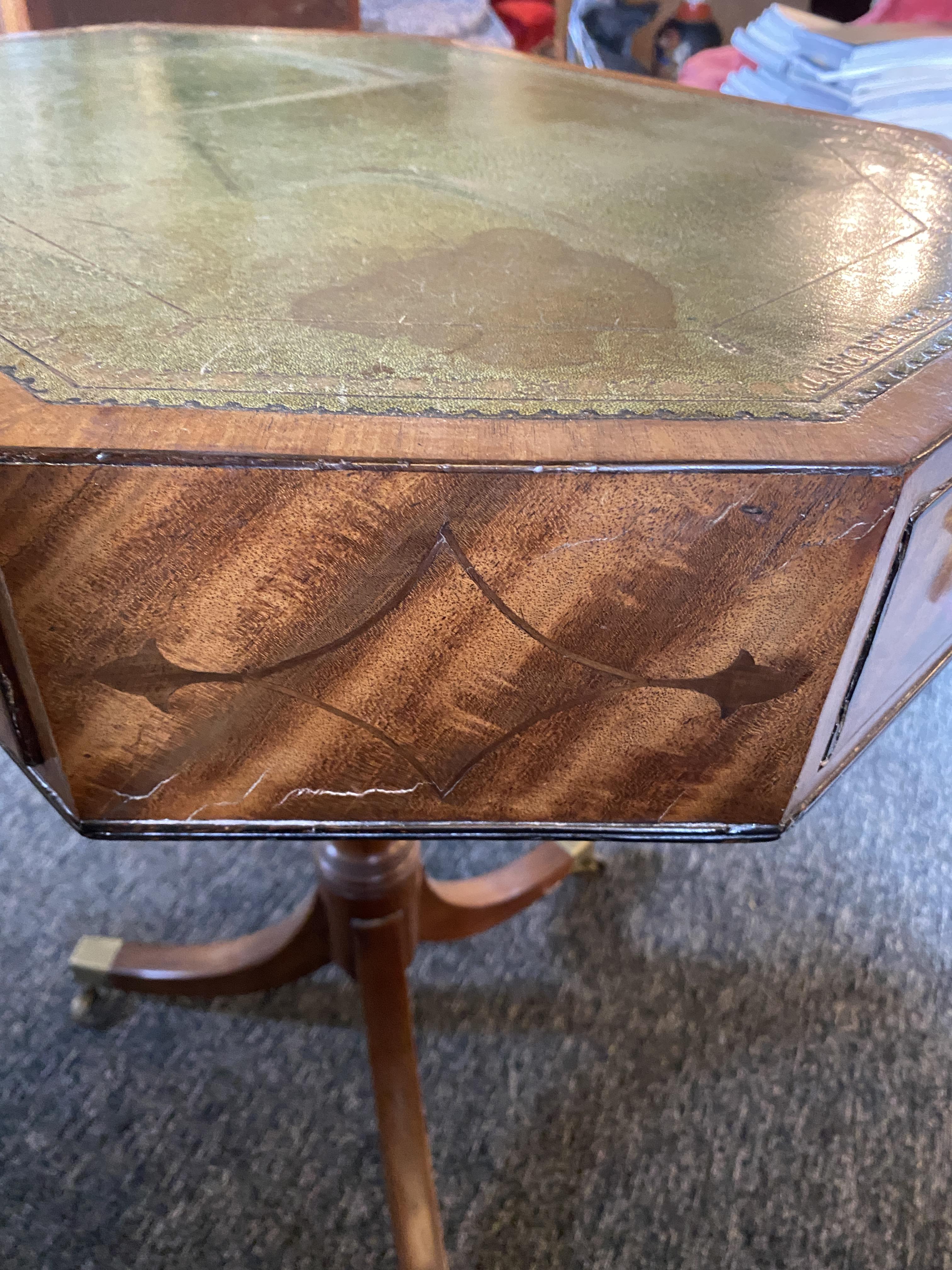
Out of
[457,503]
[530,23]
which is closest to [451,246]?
[457,503]

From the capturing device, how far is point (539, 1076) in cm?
98

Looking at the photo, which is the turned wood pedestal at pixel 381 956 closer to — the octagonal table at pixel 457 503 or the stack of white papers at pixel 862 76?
the octagonal table at pixel 457 503

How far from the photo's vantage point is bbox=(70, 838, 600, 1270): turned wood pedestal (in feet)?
2.78

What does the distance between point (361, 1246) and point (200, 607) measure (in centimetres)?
69

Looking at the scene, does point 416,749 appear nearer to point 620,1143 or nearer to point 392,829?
point 392,829

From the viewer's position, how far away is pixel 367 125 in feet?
2.92

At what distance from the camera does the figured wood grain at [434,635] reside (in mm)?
427

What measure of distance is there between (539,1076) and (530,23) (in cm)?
219

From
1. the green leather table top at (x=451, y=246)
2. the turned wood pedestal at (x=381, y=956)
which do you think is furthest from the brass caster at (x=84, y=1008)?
the green leather table top at (x=451, y=246)

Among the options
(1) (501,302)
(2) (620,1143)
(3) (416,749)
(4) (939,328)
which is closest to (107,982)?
(2) (620,1143)

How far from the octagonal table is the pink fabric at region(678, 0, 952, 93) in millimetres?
1064

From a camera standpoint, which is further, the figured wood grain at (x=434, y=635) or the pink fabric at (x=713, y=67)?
the pink fabric at (x=713, y=67)

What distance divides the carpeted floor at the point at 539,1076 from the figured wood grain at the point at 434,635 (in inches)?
21.0

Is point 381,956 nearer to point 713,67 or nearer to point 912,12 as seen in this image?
point 713,67
